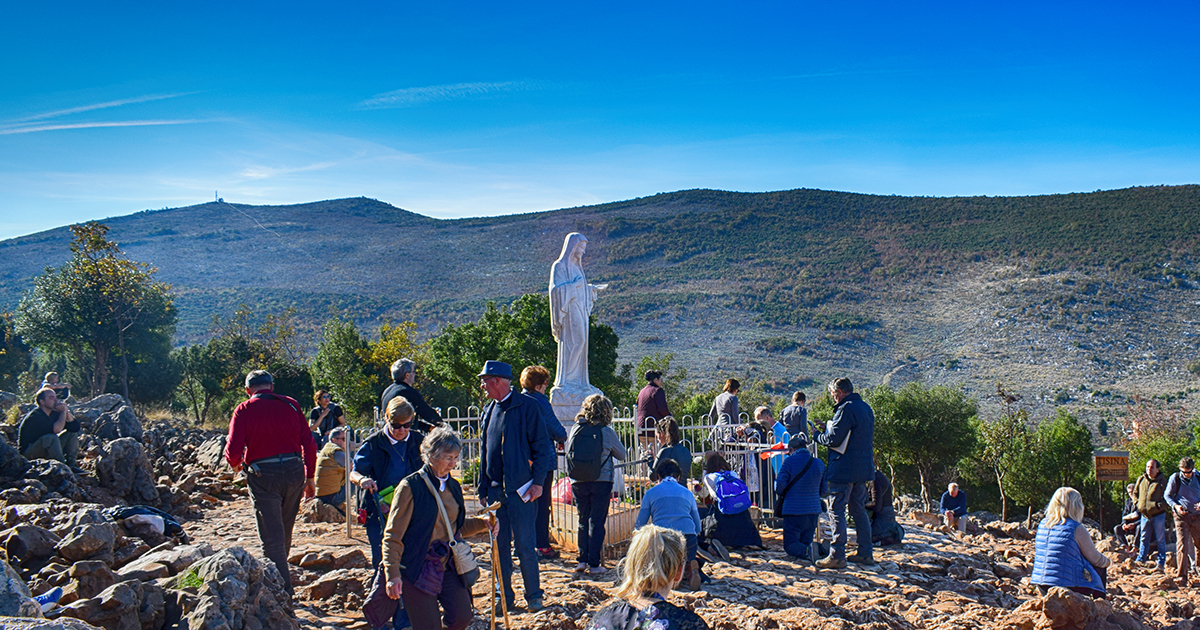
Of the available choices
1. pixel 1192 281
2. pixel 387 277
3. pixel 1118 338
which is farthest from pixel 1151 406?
pixel 387 277

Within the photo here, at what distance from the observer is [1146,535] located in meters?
10.5

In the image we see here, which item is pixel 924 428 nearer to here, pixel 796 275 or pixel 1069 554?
pixel 1069 554

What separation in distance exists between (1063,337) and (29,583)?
55874mm

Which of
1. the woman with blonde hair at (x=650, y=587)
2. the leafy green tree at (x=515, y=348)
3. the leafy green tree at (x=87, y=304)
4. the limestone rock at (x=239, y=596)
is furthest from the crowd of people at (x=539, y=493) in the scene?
the leafy green tree at (x=87, y=304)

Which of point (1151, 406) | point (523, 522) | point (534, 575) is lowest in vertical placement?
point (1151, 406)

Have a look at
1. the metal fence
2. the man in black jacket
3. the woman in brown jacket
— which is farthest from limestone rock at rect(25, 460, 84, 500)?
the woman in brown jacket

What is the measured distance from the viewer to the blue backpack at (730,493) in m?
7.83

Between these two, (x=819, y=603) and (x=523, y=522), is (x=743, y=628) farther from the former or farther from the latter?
(x=523, y=522)

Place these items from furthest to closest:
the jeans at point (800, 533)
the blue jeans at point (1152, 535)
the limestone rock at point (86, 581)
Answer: the blue jeans at point (1152, 535) < the jeans at point (800, 533) < the limestone rock at point (86, 581)

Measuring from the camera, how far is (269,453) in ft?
18.3

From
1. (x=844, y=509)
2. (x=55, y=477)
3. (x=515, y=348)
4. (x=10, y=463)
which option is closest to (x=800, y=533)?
(x=844, y=509)

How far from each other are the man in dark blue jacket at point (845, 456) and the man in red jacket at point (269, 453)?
4.39 metres

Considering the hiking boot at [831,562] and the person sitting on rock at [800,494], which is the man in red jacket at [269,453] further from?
the hiking boot at [831,562]

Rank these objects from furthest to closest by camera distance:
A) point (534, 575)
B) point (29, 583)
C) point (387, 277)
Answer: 1. point (387, 277)
2. point (534, 575)
3. point (29, 583)
